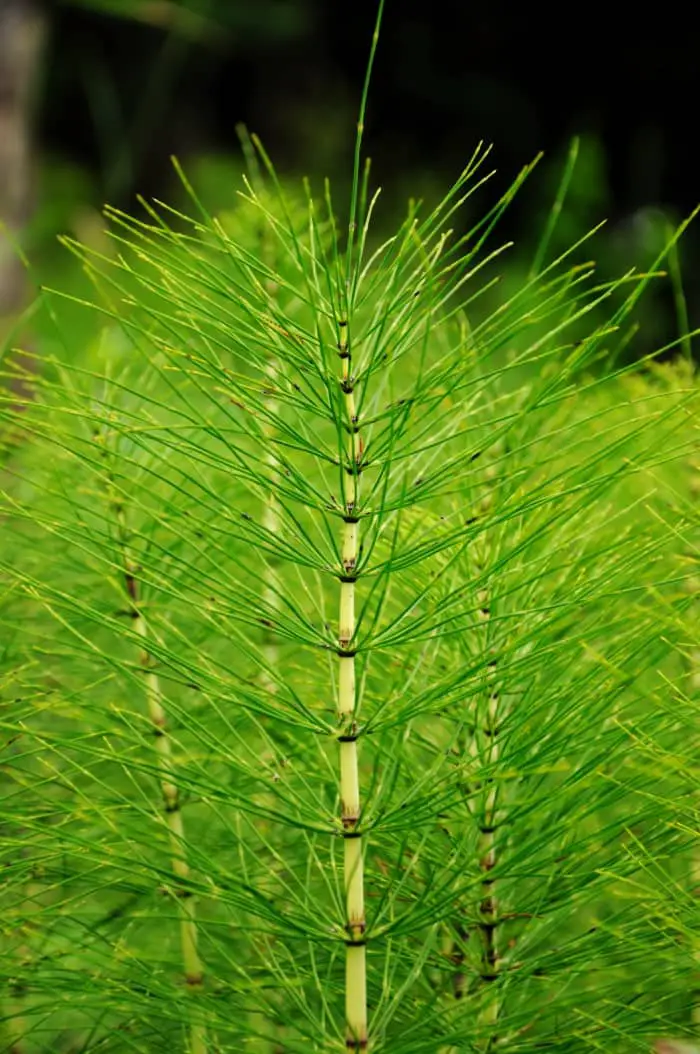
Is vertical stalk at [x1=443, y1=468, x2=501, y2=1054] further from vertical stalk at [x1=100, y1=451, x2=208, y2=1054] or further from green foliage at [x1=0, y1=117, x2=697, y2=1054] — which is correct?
vertical stalk at [x1=100, y1=451, x2=208, y2=1054]

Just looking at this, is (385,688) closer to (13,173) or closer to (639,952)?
(639,952)

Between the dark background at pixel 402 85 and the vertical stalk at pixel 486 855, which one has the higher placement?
the dark background at pixel 402 85

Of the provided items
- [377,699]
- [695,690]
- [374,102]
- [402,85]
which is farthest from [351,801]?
[374,102]

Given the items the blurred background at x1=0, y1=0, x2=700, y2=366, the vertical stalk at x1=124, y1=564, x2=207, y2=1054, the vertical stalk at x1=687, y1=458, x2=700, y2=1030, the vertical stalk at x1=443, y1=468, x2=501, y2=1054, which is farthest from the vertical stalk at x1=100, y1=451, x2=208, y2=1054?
the blurred background at x1=0, y1=0, x2=700, y2=366

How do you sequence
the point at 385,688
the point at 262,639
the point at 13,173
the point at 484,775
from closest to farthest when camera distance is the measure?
the point at 484,775 < the point at 385,688 < the point at 262,639 < the point at 13,173

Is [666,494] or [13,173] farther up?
[13,173]

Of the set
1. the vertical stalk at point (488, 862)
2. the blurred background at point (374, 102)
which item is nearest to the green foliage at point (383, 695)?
the vertical stalk at point (488, 862)

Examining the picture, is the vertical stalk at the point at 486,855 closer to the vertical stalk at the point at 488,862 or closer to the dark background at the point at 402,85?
the vertical stalk at the point at 488,862

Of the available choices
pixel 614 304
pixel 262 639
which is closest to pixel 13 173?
pixel 614 304
